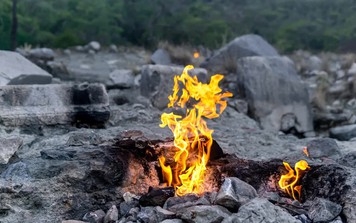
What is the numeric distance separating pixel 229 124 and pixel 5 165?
392 cm

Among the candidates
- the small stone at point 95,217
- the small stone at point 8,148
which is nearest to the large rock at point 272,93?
the small stone at point 8,148

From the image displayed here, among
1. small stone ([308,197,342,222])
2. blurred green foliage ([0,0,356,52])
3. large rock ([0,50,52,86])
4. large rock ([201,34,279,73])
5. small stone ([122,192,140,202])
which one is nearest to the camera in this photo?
small stone ([308,197,342,222])

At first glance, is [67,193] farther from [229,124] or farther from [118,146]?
[229,124]

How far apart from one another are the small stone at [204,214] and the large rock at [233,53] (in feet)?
24.9

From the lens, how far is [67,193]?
3.69m

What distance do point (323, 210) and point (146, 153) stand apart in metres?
1.37

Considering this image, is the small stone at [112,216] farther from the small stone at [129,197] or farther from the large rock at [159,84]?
the large rock at [159,84]

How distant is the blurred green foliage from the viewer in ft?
69.9

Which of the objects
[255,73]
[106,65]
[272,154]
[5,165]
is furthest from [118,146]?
[106,65]

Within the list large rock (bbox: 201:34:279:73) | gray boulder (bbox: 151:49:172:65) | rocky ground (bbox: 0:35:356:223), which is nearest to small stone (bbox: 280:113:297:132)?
rocky ground (bbox: 0:35:356:223)

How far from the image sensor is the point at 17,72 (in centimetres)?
638

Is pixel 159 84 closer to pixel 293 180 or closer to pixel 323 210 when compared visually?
pixel 293 180

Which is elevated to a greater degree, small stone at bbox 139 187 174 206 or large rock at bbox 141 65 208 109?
small stone at bbox 139 187 174 206

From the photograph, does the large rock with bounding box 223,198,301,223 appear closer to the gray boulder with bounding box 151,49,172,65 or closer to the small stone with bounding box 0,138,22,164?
the small stone with bounding box 0,138,22,164
